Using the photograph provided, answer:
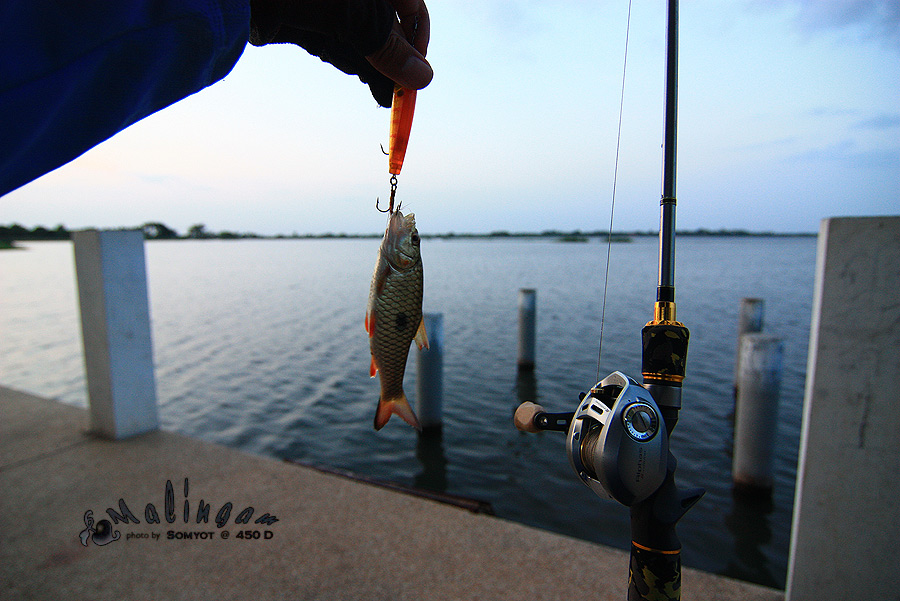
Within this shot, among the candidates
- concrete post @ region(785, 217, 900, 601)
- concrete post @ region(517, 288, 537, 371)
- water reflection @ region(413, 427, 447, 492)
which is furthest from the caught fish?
concrete post @ region(517, 288, 537, 371)

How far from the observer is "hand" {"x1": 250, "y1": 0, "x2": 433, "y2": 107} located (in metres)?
1.34

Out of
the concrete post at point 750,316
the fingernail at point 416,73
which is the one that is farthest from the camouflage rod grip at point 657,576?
the concrete post at point 750,316

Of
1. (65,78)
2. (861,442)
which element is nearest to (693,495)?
(861,442)

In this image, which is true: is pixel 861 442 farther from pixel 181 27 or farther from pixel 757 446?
pixel 757 446

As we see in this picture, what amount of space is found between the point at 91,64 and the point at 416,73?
90 cm

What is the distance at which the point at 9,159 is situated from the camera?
866mm

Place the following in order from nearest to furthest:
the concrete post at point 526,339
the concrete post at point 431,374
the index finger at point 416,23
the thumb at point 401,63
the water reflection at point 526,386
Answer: the thumb at point 401,63 → the index finger at point 416,23 → the concrete post at point 431,374 → the water reflection at point 526,386 → the concrete post at point 526,339

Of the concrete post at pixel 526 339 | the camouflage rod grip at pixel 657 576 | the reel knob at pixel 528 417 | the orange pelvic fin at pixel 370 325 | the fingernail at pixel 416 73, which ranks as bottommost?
the concrete post at pixel 526 339

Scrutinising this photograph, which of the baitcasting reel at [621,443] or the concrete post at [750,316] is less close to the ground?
the baitcasting reel at [621,443]

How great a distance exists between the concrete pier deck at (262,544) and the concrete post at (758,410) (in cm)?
347

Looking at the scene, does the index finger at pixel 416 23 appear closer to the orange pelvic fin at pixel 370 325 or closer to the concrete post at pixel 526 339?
the orange pelvic fin at pixel 370 325

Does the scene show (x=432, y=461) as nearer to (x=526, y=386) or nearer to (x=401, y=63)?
(x=526, y=386)

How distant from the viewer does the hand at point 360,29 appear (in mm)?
1343

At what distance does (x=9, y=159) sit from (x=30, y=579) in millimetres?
3177
